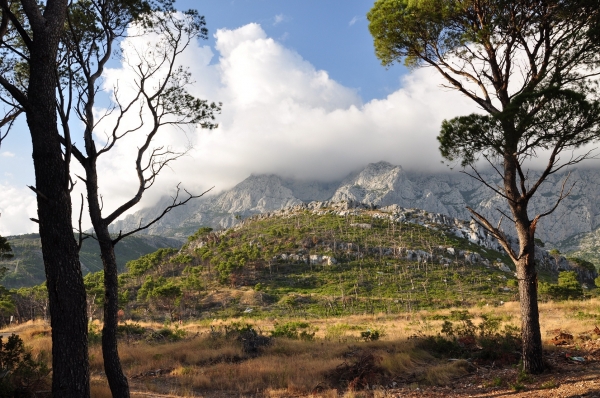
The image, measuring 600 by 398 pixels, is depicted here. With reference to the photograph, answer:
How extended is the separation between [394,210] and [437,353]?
115984 millimetres

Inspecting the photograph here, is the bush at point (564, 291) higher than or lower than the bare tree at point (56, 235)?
lower

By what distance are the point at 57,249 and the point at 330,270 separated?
2796 inches

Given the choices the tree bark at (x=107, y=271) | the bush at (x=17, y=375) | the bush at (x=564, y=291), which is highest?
the tree bark at (x=107, y=271)

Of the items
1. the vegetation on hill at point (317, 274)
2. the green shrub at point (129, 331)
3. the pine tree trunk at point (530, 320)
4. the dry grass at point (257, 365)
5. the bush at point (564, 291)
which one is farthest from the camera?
the vegetation on hill at point (317, 274)

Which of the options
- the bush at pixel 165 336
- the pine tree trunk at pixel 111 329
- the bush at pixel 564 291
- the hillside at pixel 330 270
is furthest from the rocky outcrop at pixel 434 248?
the pine tree trunk at pixel 111 329

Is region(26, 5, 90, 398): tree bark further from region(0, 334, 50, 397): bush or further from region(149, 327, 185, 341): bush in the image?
region(149, 327, 185, 341): bush

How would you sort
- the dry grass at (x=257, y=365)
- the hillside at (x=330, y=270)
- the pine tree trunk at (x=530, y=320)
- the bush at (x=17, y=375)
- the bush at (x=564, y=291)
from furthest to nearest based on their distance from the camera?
the hillside at (x=330, y=270), the bush at (x=564, y=291), the dry grass at (x=257, y=365), the pine tree trunk at (x=530, y=320), the bush at (x=17, y=375)

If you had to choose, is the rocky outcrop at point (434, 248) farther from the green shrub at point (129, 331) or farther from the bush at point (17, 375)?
the bush at point (17, 375)

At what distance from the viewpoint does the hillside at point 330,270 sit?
51719mm

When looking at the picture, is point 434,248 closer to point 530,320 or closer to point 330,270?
point 330,270

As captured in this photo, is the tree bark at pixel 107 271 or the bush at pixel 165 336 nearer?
the tree bark at pixel 107 271

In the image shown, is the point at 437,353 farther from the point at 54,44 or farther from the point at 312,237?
the point at 312,237

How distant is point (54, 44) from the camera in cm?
555

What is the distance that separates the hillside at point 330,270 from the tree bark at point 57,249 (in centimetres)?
4188
